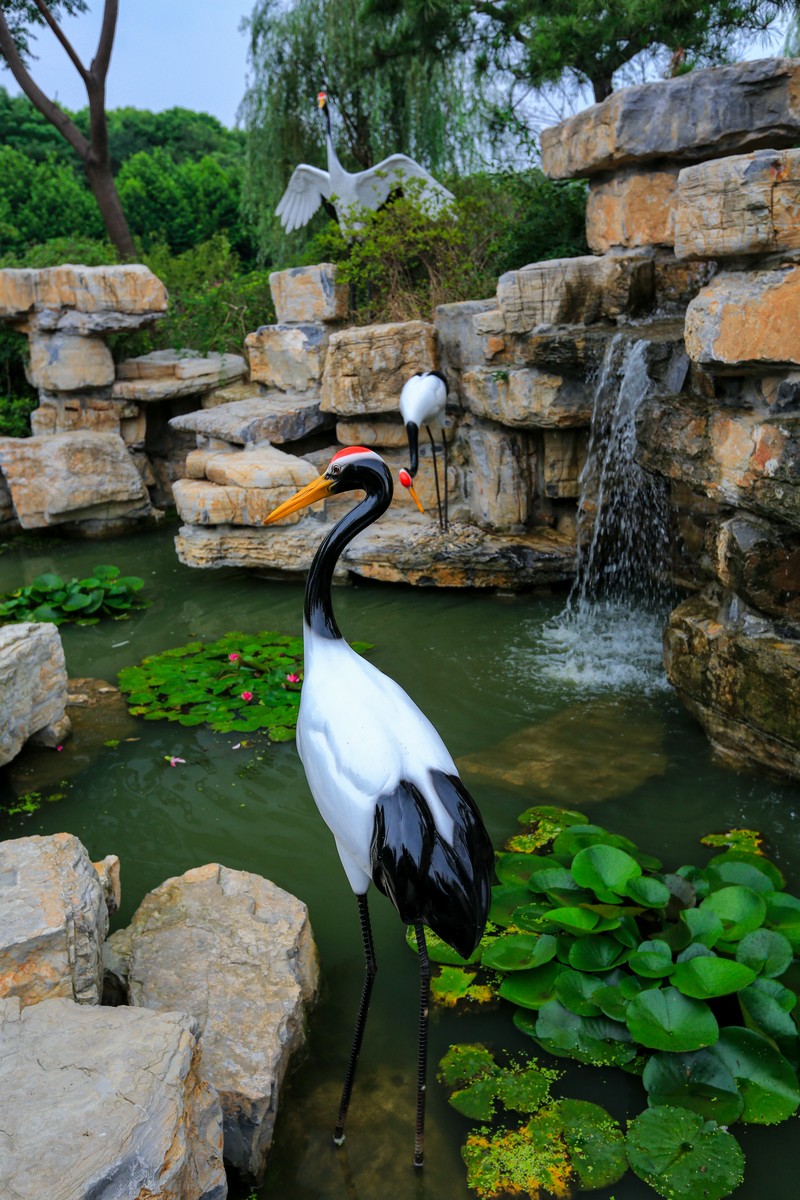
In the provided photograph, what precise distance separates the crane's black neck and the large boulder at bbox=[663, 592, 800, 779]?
1819mm

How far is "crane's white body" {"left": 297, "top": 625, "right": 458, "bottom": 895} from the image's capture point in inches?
80.8

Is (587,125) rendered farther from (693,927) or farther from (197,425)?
(693,927)

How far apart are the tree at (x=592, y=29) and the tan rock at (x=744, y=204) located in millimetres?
3887

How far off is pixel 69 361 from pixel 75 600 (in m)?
3.00

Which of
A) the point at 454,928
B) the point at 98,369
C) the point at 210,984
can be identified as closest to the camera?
the point at 454,928

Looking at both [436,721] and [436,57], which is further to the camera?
[436,57]

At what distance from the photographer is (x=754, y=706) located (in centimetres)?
350

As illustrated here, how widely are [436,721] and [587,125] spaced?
3.43 meters

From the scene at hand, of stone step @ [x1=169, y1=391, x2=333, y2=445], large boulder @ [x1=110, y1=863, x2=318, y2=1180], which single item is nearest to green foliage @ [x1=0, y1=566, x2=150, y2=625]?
stone step @ [x1=169, y1=391, x2=333, y2=445]

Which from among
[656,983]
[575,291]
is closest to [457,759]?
[656,983]

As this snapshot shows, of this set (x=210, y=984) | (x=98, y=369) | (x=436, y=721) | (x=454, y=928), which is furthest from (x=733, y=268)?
(x=98, y=369)

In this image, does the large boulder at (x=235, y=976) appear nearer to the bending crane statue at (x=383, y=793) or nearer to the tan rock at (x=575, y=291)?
the bending crane statue at (x=383, y=793)

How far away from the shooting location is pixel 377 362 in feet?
20.4

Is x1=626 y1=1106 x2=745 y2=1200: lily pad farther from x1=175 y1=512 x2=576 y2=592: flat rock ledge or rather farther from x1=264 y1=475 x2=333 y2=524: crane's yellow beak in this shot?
x1=175 y1=512 x2=576 y2=592: flat rock ledge
